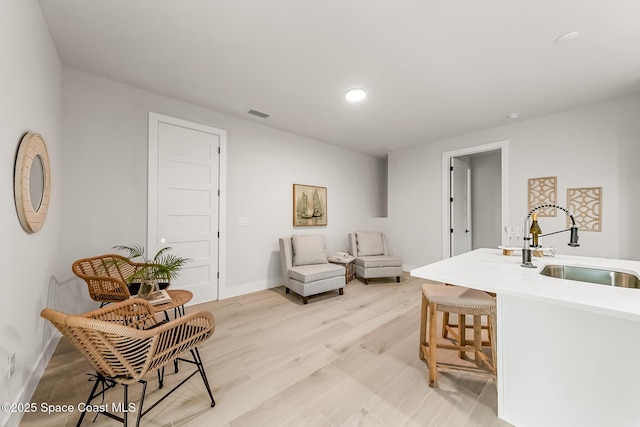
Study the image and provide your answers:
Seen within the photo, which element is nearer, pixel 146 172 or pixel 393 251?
pixel 146 172

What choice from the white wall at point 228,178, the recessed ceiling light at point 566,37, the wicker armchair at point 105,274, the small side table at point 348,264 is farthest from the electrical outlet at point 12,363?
the recessed ceiling light at point 566,37

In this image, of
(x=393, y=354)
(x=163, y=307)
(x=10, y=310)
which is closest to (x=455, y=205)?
(x=393, y=354)

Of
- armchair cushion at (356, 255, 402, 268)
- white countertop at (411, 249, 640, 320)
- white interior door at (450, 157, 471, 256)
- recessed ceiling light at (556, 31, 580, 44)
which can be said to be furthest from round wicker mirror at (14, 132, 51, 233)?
white interior door at (450, 157, 471, 256)

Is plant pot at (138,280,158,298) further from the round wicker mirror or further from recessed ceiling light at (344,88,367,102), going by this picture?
recessed ceiling light at (344,88,367,102)

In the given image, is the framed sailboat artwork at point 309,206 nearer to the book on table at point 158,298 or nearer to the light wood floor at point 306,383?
the light wood floor at point 306,383

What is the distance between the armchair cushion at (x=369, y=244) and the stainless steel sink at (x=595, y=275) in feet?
9.25

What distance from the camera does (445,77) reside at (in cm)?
247

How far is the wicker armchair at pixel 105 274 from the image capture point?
77.7 inches

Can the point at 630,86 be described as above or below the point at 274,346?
above

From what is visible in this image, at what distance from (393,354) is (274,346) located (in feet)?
3.42

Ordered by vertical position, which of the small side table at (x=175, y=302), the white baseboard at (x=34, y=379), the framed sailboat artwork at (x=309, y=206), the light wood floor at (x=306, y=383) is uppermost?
the framed sailboat artwork at (x=309, y=206)

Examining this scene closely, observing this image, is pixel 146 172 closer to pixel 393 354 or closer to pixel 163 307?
pixel 163 307

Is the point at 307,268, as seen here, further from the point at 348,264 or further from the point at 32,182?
the point at 32,182

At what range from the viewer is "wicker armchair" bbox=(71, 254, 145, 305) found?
6.48 ft
